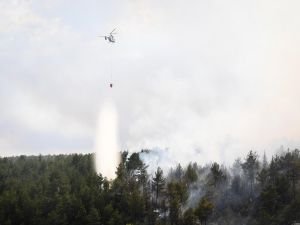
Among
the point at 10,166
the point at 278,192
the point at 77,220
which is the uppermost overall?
the point at 10,166

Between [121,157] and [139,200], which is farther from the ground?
[121,157]

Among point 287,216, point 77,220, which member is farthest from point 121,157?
point 287,216

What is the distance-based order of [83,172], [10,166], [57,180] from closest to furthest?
[57,180] → [83,172] → [10,166]

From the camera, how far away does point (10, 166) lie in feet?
619

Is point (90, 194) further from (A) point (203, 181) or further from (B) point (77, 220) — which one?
(A) point (203, 181)

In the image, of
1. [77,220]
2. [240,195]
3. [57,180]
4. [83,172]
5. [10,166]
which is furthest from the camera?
[10,166]

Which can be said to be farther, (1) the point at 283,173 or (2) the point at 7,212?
(1) the point at 283,173

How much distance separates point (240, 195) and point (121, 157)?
4712 centimetres

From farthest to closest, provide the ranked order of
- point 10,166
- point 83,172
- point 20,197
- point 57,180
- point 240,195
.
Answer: point 10,166
point 83,172
point 240,195
point 57,180
point 20,197

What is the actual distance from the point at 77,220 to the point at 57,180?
84.6ft

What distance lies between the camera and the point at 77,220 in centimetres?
11731

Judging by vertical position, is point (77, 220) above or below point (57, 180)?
below

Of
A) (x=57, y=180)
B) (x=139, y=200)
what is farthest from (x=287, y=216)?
(x=57, y=180)

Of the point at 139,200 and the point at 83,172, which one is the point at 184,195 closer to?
the point at 139,200
